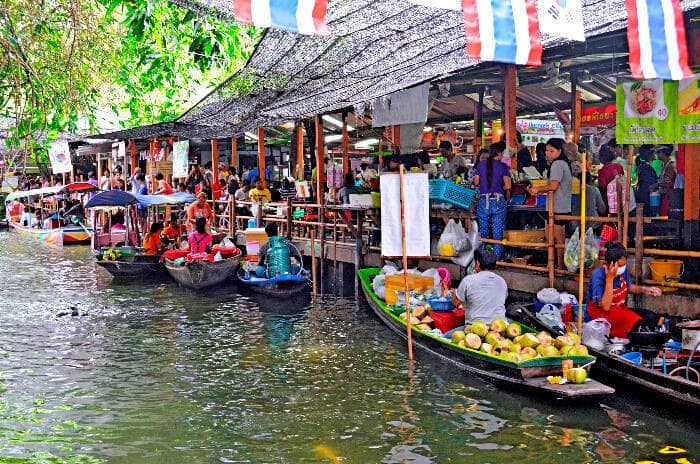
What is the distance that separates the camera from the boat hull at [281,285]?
1475 cm

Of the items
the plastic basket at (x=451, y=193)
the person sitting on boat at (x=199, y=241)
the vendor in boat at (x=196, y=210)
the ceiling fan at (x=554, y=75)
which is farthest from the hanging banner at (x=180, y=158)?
the plastic basket at (x=451, y=193)

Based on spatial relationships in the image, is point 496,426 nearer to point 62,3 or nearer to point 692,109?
point 692,109

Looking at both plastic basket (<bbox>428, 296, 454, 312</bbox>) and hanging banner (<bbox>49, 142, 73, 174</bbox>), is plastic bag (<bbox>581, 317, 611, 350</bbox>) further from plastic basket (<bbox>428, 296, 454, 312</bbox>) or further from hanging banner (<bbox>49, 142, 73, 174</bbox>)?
hanging banner (<bbox>49, 142, 73, 174</bbox>)

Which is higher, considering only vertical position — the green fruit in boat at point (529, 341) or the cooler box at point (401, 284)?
the cooler box at point (401, 284)

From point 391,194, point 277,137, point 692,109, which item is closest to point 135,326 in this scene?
point 391,194

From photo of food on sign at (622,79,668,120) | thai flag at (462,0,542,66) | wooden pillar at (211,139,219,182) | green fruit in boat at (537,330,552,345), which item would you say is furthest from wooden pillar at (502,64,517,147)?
wooden pillar at (211,139,219,182)

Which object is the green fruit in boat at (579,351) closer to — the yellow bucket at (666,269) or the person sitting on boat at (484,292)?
the person sitting on boat at (484,292)

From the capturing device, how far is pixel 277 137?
81.3 feet

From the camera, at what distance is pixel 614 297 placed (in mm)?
8438

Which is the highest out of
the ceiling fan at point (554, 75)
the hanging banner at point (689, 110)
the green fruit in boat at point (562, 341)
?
the ceiling fan at point (554, 75)

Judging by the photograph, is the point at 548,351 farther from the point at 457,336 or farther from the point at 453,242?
the point at 453,242

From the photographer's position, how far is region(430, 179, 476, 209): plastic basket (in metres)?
12.0

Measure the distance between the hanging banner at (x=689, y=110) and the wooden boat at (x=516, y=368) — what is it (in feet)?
10.4

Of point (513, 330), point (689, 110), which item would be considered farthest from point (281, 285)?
point (689, 110)
